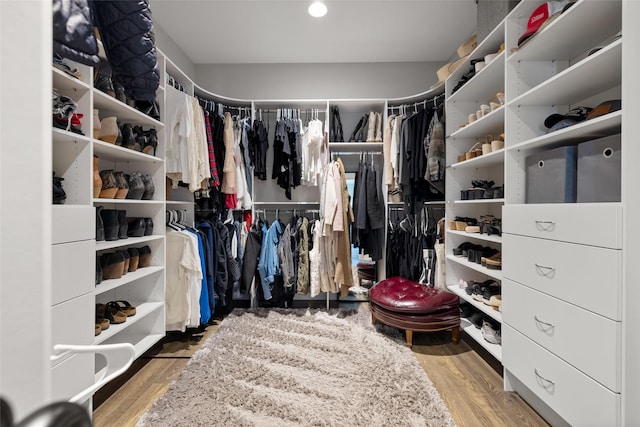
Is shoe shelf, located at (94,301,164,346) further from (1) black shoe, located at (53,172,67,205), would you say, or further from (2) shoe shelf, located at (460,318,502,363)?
(2) shoe shelf, located at (460,318,502,363)

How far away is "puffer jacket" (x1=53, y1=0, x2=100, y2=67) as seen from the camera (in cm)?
70

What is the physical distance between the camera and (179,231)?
2252 mm

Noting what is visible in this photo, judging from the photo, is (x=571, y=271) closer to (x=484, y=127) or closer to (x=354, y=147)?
(x=484, y=127)

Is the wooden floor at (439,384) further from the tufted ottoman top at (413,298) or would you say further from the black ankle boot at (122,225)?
the black ankle boot at (122,225)

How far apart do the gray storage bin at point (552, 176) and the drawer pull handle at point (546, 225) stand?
0.44ft

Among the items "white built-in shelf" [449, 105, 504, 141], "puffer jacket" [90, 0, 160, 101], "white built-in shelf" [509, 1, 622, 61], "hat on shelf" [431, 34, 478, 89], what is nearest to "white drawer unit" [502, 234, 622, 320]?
"white built-in shelf" [449, 105, 504, 141]

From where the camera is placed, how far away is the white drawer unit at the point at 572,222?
1.05 metres

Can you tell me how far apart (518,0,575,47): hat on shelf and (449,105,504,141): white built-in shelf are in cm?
38

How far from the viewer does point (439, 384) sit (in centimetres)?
176

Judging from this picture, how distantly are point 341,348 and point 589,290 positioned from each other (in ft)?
4.95

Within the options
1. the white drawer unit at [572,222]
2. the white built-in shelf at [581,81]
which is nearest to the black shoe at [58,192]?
the white drawer unit at [572,222]

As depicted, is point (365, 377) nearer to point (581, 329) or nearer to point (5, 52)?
point (581, 329)

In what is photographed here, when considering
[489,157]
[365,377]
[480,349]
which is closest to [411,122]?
[489,157]

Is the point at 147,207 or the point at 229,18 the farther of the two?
the point at 229,18
